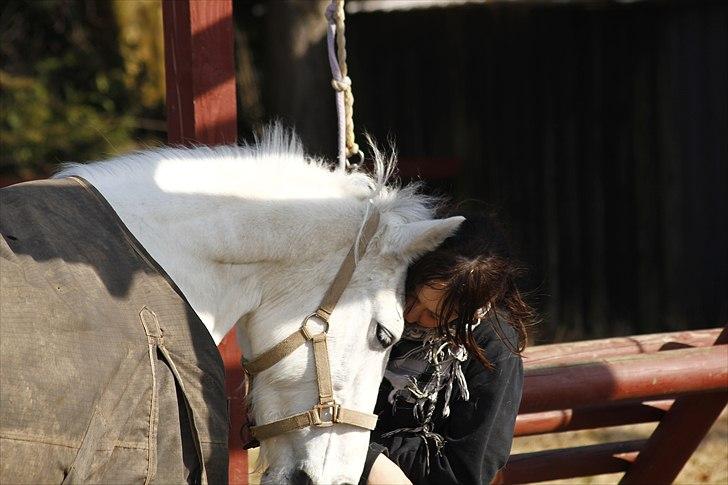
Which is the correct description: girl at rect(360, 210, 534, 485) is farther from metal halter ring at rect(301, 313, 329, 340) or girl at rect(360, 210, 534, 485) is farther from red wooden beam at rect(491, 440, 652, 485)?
red wooden beam at rect(491, 440, 652, 485)

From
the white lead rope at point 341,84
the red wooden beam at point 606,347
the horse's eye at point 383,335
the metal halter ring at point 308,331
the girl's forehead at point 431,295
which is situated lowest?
the red wooden beam at point 606,347

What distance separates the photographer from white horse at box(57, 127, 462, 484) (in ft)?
6.52

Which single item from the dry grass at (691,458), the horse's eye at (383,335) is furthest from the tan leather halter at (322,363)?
the dry grass at (691,458)

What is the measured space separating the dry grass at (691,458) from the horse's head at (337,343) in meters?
1.85

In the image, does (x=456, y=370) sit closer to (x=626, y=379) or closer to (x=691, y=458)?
(x=626, y=379)

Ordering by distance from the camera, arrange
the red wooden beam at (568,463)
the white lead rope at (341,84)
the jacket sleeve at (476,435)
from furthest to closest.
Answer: the red wooden beam at (568,463)
the white lead rope at (341,84)
the jacket sleeve at (476,435)

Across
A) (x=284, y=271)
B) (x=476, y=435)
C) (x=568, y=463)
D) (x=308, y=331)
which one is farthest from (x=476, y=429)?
(x=568, y=463)

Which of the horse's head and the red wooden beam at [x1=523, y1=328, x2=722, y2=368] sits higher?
the horse's head

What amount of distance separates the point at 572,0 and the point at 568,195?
5.18 feet

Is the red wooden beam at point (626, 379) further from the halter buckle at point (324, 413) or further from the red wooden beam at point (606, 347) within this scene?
the halter buckle at point (324, 413)

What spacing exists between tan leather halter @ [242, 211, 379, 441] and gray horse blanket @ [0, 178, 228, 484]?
0.12 m

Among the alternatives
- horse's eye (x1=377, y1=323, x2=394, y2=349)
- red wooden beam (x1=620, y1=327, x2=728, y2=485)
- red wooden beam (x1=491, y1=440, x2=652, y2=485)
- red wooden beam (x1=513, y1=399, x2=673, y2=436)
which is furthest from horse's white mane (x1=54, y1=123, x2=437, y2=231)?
red wooden beam (x1=620, y1=327, x2=728, y2=485)

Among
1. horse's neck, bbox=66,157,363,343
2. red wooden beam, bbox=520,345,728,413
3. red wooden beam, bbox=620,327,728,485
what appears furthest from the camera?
red wooden beam, bbox=620,327,728,485

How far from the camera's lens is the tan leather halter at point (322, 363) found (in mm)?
1986
